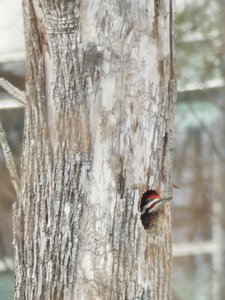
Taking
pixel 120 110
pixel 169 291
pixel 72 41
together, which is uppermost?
pixel 72 41

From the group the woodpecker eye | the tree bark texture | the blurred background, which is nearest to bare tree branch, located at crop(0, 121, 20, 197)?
the tree bark texture

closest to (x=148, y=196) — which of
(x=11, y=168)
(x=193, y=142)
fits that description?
(x=11, y=168)

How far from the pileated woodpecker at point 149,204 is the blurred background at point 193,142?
5010 millimetres

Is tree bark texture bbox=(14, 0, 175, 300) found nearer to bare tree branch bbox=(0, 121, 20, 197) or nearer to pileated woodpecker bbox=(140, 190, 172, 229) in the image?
pileated woodpecker bbox=(140, 190, 172, 229)

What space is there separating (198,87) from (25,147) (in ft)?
18.0

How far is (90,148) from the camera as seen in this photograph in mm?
3539

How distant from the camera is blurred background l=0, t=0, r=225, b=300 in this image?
872cm

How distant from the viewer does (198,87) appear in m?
8.98

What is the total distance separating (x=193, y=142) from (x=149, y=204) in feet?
20.4

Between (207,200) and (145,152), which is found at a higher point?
(207,200)

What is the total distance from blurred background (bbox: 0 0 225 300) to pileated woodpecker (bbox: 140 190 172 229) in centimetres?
501

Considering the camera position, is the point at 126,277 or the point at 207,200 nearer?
the point at 126,277

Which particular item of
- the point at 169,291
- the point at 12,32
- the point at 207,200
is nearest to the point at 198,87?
the point at 207,200

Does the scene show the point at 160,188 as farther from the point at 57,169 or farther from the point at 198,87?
the point at 198,87
